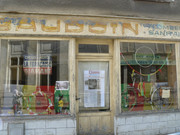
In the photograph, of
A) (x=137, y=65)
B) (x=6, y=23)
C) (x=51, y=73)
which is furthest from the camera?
(x=137, y=65)

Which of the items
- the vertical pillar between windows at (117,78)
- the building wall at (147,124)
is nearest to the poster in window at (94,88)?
the vertical pillar between windows at (117,78)

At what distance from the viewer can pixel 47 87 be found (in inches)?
196

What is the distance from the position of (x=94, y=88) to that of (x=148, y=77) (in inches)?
71.9

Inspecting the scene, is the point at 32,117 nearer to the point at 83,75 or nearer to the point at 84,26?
the point at 83,75

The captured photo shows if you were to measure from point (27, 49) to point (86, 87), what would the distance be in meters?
2.06

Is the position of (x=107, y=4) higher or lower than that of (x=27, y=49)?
higher

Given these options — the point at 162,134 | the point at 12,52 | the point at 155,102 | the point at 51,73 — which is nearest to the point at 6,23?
the point at 12,52

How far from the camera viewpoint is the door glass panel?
17.1 feet

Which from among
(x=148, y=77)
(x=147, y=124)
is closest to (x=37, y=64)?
(x=148, y=77)

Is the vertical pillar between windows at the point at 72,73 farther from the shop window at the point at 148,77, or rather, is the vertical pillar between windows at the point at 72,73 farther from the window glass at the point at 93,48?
the shop window at the point at 148,77

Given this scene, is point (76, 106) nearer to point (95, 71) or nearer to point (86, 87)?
point (86, 87)

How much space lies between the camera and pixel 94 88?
529 centimetres

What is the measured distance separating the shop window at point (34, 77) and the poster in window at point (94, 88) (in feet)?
2.06

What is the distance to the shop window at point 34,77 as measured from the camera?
16.0 ft
